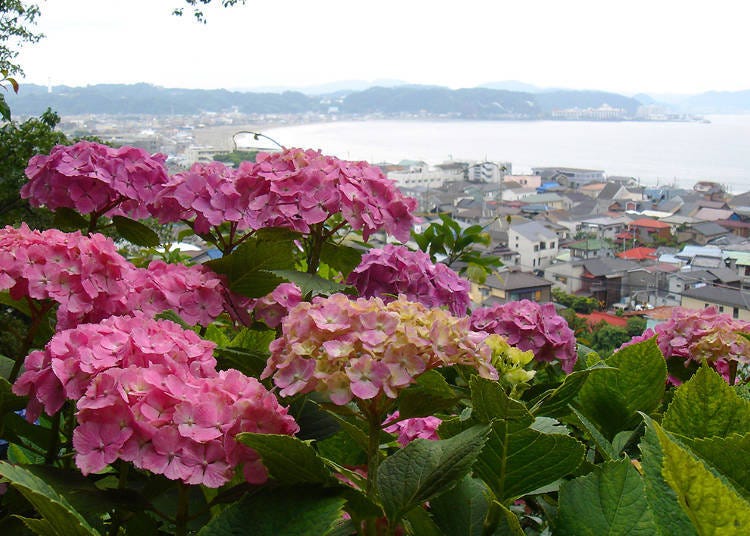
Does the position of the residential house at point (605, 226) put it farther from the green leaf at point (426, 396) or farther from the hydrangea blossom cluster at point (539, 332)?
the green leaf at point (426, 396)

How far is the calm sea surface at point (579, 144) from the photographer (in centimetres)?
3547

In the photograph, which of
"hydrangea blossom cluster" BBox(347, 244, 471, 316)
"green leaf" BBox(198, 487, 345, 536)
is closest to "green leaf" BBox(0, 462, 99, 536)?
"green leaf" BBox(198, 487, 345, 536)

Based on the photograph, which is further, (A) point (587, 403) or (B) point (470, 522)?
(A) point (587, 403)

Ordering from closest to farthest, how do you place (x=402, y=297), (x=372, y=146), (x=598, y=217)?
(x=402, y=297) < (x=598, y=217) < (x=372, y=146)

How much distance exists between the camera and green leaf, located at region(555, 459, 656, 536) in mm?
356

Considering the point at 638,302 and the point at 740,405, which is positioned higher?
the point at 740,405

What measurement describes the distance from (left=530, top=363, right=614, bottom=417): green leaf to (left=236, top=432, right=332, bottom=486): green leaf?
0.53 feet

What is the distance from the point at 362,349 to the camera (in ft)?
1.38

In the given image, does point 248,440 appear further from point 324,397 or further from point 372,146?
point 372,146

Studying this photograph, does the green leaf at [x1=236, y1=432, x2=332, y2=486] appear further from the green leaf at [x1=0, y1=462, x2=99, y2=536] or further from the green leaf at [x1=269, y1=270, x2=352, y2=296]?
the green leaf at [x1=269, y1=270, x2=352, y2=296]

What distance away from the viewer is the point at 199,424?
384 mm

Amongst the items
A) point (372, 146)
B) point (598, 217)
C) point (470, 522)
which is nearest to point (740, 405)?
point (470, 522)

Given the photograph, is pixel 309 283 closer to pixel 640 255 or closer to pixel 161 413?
pixel 161 413

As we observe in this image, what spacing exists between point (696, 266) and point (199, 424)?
1622cm
